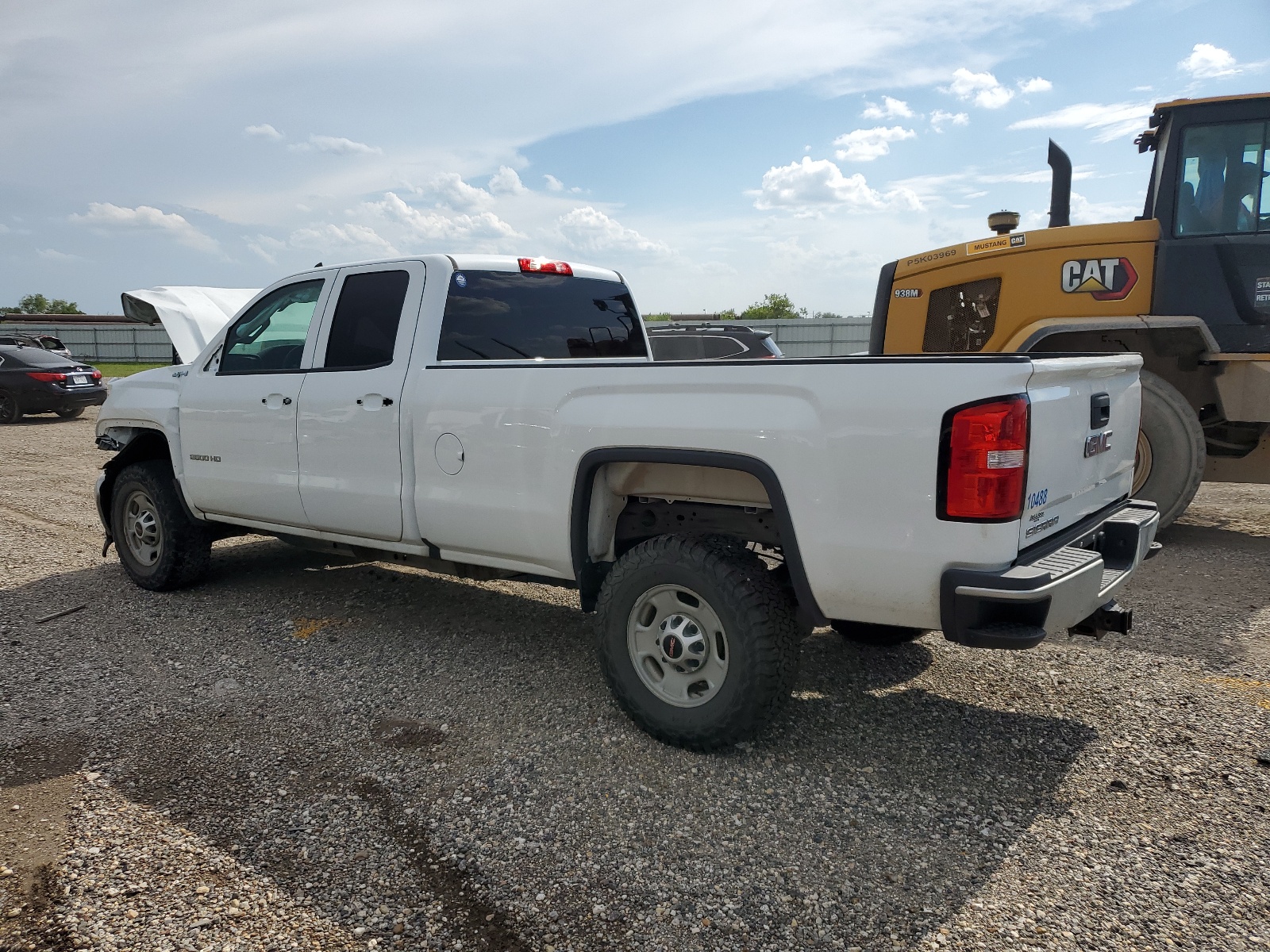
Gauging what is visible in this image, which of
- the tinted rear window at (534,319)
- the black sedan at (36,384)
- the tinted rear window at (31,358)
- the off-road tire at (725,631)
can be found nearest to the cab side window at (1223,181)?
the tinted rear window at (534,319)

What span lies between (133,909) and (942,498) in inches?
109

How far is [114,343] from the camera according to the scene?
39844 millimetres

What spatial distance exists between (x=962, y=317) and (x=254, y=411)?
18.6 ft

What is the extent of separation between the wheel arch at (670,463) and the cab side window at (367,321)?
1460 mm

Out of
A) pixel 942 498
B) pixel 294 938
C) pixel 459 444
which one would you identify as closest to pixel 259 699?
pixel 459 444

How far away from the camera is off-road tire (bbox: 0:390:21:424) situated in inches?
659

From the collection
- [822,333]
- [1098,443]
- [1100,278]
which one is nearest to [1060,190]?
[1100,278]

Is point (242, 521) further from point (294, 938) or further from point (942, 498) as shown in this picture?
point (942, 498)

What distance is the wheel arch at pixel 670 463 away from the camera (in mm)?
3242

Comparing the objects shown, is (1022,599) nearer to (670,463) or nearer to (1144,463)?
(670,463)

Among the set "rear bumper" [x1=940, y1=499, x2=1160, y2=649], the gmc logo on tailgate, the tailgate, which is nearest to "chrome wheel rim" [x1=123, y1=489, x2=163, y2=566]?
"rear bumper" [x1=940, y1=499, x2=1160, y2=649]

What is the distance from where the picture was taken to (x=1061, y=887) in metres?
2.69

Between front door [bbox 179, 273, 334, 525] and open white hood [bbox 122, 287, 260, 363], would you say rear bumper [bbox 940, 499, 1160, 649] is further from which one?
open white hood [bbox 122, 287, 260, 363]

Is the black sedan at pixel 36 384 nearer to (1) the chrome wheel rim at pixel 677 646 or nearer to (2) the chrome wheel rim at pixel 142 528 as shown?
(2) the chrome wheel rim at pixel 142 528
